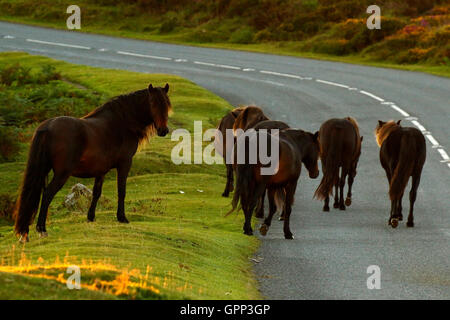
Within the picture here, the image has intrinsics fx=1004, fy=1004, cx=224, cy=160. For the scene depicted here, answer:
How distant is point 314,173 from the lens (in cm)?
1766

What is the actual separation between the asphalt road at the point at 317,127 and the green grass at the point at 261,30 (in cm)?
218

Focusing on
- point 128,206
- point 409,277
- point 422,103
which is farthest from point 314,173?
point 422,103

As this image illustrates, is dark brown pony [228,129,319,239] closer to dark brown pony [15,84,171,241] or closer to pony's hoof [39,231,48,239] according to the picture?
dark brown pony [15,84,171,241]

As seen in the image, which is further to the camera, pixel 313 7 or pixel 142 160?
pixel 313 7

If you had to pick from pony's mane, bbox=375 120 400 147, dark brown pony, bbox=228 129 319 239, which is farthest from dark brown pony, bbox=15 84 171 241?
pony's mane, bbox=375 120 400 147

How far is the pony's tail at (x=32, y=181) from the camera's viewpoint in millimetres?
14055

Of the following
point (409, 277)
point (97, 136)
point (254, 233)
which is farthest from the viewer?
point (254, 233)

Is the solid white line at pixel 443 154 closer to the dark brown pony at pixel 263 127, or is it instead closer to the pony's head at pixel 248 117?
the pony's head at pixel 248 117

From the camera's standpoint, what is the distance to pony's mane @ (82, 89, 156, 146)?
15711 mm

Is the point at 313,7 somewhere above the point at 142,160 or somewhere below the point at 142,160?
above

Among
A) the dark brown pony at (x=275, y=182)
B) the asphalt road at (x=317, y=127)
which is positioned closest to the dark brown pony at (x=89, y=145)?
the dark brown pony at (x=275, y=182)

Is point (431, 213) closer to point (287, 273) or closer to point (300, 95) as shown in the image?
point (287, 273)

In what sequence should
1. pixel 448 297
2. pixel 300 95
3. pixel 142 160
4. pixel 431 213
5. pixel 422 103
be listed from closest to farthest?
pixel 448 297 < pixel 431 213 < pixel 142 160 < pixel 422 103 < pixel 300 95

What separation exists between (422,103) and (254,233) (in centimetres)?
1918
